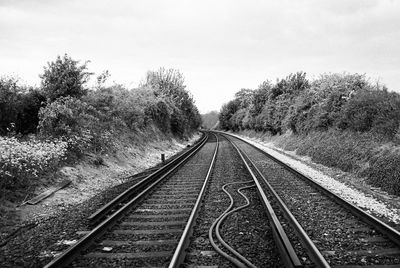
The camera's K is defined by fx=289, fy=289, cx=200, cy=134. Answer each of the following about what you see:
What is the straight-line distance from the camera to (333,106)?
17.5m

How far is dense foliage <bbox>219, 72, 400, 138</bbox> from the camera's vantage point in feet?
41.5

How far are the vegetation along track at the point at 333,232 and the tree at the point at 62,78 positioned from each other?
9.70 meters

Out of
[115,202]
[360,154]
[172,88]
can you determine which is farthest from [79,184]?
[172,88]

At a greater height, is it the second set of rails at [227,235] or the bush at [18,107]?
the bush at [18,107]

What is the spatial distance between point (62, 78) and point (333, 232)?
12001mm

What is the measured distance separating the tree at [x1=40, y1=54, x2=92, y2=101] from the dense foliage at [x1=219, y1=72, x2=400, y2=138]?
13244 millimetres

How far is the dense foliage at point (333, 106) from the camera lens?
41.5 feet

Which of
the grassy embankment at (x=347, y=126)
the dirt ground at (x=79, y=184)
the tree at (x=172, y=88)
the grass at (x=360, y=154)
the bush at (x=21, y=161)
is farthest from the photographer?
the tree at (x=172, y=88)

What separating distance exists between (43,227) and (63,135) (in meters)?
5.73

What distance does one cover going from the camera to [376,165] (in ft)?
32.9

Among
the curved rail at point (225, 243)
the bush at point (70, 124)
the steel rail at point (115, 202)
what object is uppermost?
the bush at point (70, 124)

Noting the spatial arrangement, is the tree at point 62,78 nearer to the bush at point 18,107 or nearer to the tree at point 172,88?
the bush at point 18,107

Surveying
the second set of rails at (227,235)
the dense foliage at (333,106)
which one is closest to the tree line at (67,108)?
the second set of rails at (227,235)

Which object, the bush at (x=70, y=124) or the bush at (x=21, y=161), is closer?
the bush at (x=21, y=161)
